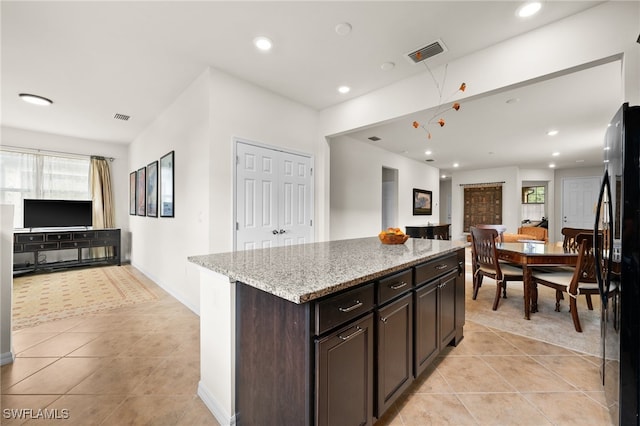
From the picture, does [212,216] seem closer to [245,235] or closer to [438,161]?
[245,235]

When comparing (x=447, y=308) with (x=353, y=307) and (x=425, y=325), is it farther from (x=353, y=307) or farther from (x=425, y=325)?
(x=353, y=307)

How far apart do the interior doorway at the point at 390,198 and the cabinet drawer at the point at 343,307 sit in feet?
19.2

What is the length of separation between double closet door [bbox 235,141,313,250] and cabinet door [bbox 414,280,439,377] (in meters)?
2.15

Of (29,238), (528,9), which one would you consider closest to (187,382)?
(528,9)

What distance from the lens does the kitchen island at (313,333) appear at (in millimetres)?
1062

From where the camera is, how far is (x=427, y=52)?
260 centimetres

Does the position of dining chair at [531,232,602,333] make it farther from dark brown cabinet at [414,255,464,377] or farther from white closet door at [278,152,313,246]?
white closet door at [278,152,313,246]

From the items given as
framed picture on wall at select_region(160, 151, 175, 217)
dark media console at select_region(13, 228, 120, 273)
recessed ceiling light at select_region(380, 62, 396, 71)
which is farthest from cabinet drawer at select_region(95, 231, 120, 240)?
recessed ceiling light at select_region(380, 62, 396, 71)

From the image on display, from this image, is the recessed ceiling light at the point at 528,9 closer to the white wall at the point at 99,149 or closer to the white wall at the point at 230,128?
the white wall at the point at 230,128

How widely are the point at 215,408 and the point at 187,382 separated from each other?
0.44m

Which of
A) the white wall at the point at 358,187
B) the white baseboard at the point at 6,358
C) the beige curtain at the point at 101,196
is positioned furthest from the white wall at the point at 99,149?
the white wall at the point at 358,187

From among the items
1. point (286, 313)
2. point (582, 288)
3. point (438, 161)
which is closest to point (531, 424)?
point (286, 313)

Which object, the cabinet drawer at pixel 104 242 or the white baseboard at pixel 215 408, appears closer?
the white baseboard at pixel 215 408

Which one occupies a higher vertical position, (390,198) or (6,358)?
(390,198)
